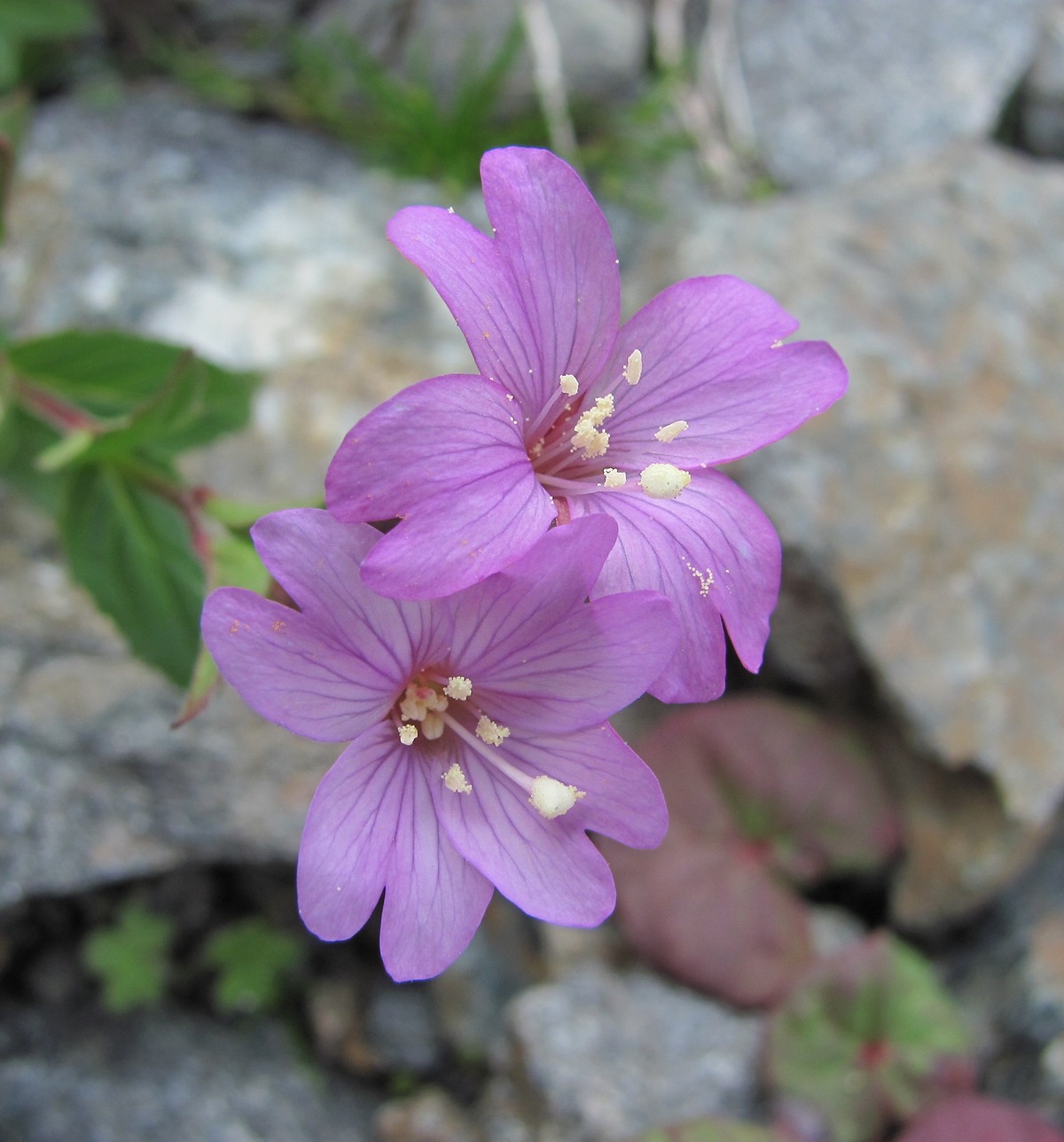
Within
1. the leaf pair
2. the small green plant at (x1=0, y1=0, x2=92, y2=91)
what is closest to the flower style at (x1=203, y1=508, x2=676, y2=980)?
the leaf pair

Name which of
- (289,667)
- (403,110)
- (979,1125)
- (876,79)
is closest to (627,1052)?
(979,1125)

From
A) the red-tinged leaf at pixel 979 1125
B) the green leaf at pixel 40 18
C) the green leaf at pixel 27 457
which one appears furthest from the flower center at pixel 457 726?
the green leaf at pixel 40 18

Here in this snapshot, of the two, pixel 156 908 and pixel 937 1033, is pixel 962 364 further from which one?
A: pixel 156 908

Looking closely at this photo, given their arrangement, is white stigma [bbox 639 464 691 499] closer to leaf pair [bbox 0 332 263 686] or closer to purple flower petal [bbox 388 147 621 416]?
purple flower petal [bbox 388 147 621 416]

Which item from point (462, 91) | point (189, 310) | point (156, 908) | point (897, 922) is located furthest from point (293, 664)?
point (462, 91)

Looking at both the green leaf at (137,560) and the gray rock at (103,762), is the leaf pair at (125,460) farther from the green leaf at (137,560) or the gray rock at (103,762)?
the gray rock at (103,762)

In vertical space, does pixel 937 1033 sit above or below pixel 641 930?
above
